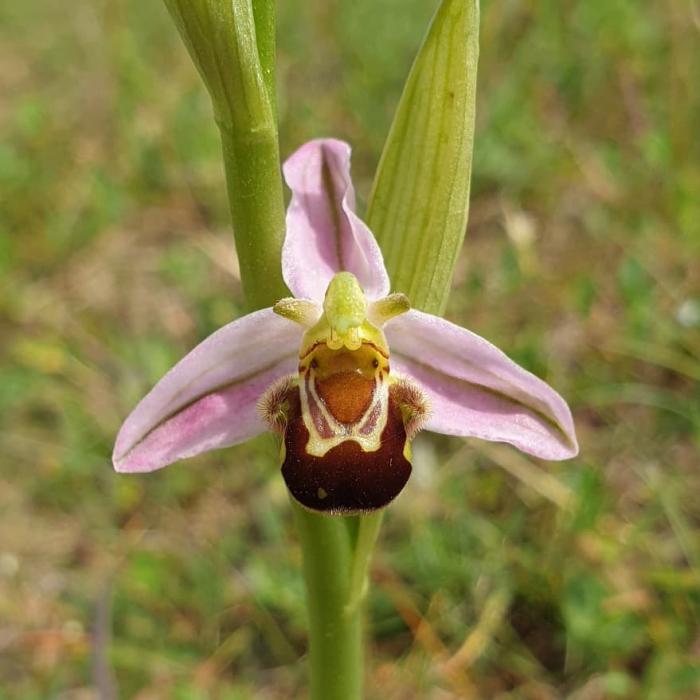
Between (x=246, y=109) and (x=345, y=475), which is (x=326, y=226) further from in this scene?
(x=345, y=475)

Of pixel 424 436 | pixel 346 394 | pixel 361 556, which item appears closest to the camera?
pixel 346 394

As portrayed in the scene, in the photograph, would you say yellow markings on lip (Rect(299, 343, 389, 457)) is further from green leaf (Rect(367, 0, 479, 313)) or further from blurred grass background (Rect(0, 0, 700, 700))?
blurred grass background (Rect(0, 0, 700, 700))

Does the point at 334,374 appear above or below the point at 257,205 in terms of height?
below

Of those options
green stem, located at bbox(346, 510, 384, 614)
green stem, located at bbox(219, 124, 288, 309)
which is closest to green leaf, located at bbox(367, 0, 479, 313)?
green stem, located at bbox(219, 124, 288, 309)

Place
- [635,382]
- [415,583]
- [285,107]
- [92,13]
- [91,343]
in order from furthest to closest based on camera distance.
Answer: [92,13]
[285,107]
[91,343]
[635,382]
[415,583]

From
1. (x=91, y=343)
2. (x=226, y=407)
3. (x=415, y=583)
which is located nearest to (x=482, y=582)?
(x=415, y=583)

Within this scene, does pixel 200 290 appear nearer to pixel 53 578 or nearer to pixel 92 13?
pixel 53 578

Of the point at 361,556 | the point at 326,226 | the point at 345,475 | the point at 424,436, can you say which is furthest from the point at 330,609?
the point at 424,436

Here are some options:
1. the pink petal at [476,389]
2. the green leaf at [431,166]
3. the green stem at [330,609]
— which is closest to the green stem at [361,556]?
the green stem at [330,609]

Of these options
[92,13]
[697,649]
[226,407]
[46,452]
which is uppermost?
[226,407]
